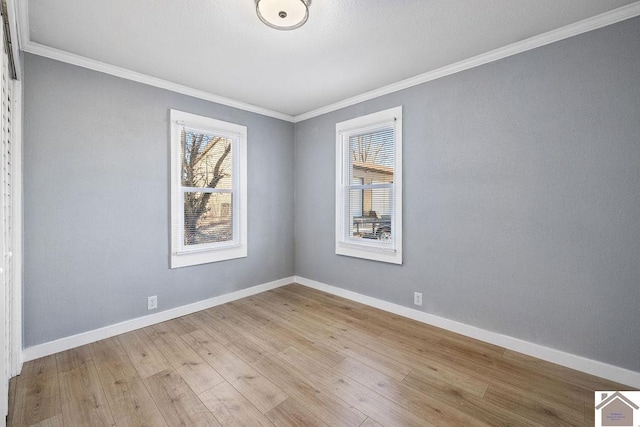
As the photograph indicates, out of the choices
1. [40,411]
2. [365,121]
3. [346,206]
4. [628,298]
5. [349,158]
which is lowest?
[40,411]

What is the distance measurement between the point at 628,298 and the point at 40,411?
3910 millimetres

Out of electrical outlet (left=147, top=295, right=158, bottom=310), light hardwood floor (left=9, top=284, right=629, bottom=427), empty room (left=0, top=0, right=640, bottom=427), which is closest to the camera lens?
light hardwood floor (left=9, top=284, right=629, bottom=427)

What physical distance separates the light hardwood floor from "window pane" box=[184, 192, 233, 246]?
3.40 feet

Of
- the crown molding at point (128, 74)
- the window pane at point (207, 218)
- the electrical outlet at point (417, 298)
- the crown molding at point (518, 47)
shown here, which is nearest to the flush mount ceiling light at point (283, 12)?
the crown molding at point (518, 47)

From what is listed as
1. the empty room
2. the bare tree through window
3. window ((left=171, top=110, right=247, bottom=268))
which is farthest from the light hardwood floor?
the bare tree through window

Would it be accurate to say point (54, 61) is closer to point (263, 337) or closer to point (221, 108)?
point (221, 108)

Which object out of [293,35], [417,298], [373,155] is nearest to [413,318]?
[417,298]

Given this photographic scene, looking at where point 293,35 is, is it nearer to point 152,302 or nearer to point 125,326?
point 152,302

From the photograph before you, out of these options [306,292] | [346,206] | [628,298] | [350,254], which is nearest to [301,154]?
[346,206]

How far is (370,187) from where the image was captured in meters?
3.52

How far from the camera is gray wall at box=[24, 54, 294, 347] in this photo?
7.64 feet

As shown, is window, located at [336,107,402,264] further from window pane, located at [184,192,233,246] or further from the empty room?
window pane, located at [184,192,233,246]

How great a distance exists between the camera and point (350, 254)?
3650mm

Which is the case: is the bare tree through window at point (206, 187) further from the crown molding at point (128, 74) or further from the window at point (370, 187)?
the window at point (370, 187)
